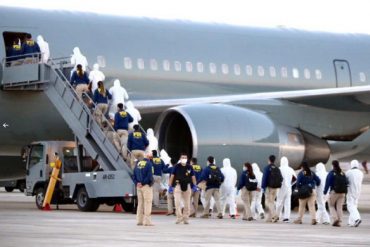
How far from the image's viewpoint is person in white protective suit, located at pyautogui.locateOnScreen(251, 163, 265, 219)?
74.9ft

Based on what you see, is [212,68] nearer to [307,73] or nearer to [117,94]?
[307,73]

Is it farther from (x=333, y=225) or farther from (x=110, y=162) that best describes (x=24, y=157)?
(x=333, y=225)

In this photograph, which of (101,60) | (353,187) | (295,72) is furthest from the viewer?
(295,72)

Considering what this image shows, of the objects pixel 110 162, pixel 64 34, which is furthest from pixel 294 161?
pixel 64 34

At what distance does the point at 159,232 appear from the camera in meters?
17.3

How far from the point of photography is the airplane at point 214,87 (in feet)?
81.1

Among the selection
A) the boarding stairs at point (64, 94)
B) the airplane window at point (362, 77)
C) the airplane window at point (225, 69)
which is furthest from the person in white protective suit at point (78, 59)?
the airplane window at point (362, 77)

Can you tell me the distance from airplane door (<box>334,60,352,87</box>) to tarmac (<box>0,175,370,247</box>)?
7.70m

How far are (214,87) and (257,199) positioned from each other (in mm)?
5064

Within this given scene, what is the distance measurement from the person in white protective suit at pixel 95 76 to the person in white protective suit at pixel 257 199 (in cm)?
374

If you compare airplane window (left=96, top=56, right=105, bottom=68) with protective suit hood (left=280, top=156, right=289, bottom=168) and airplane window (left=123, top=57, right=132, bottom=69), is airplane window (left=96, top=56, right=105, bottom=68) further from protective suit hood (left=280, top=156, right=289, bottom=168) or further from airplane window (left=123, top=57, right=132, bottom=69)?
protective suit hood (left=280, top=156, right=289, bottom=168)

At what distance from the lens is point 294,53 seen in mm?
29328

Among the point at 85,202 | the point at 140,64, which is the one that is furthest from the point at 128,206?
the point at 140,64

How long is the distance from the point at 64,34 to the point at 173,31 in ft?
10.3
